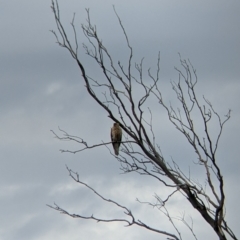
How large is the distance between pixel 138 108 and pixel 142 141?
0.41m

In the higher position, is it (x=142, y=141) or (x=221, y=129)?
(x=221, y=129)

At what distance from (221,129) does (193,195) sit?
0.92 metres

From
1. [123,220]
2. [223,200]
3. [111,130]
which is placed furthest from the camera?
[111,130]

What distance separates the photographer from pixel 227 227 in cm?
752

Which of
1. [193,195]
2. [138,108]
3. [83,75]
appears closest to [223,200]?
[193,195]

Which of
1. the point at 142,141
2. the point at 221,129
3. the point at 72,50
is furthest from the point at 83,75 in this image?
the point at 221,129

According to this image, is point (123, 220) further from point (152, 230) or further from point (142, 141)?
point (142, 141)

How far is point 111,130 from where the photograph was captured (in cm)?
1764

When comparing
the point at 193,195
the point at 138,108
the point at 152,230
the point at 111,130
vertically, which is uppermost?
the point at 111,130

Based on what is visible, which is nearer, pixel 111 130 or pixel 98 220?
pixel 98 220

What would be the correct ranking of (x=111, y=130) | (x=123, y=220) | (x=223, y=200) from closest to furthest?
(x=223, y=200) → (x=123, y=220) → (x=111, y=130)

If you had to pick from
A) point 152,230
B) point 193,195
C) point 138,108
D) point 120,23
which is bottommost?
point 152,230

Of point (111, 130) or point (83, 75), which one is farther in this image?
point (111, 130)

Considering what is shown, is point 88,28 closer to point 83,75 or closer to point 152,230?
point 83,75
